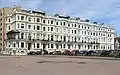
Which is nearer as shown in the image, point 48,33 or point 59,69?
point 59,69

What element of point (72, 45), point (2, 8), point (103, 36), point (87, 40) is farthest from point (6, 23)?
point (103, 36)

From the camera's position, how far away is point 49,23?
4306 inches

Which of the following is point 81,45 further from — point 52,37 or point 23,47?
point 23,47

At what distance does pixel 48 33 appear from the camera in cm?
10819

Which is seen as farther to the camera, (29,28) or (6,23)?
(6,23)

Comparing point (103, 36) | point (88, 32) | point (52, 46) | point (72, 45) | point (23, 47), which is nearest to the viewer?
point (23, 47)

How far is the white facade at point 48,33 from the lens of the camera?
99625 mm

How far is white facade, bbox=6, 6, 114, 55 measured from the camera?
99625 mm

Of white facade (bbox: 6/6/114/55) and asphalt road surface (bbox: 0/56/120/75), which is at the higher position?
white facade (bbox: 6/6/114/55)

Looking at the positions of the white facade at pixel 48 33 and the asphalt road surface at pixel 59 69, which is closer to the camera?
the asphalt road surface at pixel 59 69

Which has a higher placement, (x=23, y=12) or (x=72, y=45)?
(x=23, y=12)

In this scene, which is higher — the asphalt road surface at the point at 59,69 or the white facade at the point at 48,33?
the white facade at the point at 48,33

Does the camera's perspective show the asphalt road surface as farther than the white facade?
No

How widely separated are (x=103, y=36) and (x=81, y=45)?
55.2 feet
